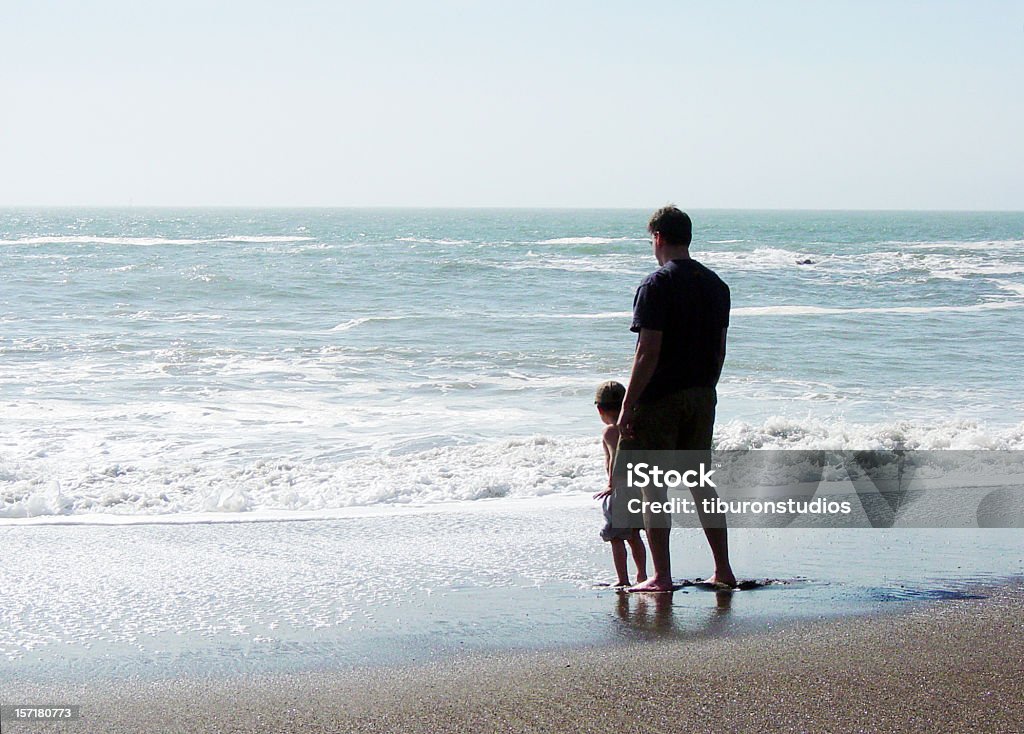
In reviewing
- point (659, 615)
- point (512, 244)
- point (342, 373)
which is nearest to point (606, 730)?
point (659, 615)

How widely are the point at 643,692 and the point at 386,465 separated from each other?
5.09 meters

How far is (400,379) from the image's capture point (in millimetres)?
13406

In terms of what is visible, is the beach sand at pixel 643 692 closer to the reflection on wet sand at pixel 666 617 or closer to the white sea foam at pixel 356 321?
the reflection on wet sand at pixel 666 617

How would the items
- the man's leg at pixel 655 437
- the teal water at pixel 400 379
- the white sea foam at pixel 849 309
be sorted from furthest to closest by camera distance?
the white sea foam at pixel 849 309, the teal water at pixel 400 379, the man's leg at pixel 655 437

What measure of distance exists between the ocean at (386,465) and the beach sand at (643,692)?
0.69 ft

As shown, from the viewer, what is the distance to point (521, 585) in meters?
4.52

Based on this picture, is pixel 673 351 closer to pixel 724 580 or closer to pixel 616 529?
pixel 616 529

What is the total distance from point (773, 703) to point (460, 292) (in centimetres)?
2433

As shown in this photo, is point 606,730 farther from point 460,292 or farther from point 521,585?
point 460,292

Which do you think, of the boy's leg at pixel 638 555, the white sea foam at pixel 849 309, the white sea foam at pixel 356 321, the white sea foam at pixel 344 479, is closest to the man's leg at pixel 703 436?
the boy's leg at pixel 638 555

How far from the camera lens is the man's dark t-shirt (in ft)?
13.4

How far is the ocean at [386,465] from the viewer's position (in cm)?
403

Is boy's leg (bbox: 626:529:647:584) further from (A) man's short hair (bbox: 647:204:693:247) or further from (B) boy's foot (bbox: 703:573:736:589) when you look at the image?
(A) man's short hair (bbox: 647:204:693:247)

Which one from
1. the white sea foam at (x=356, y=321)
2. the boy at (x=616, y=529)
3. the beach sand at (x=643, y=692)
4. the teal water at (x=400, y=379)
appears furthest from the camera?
the white sea foam at (x=356, y=321)
